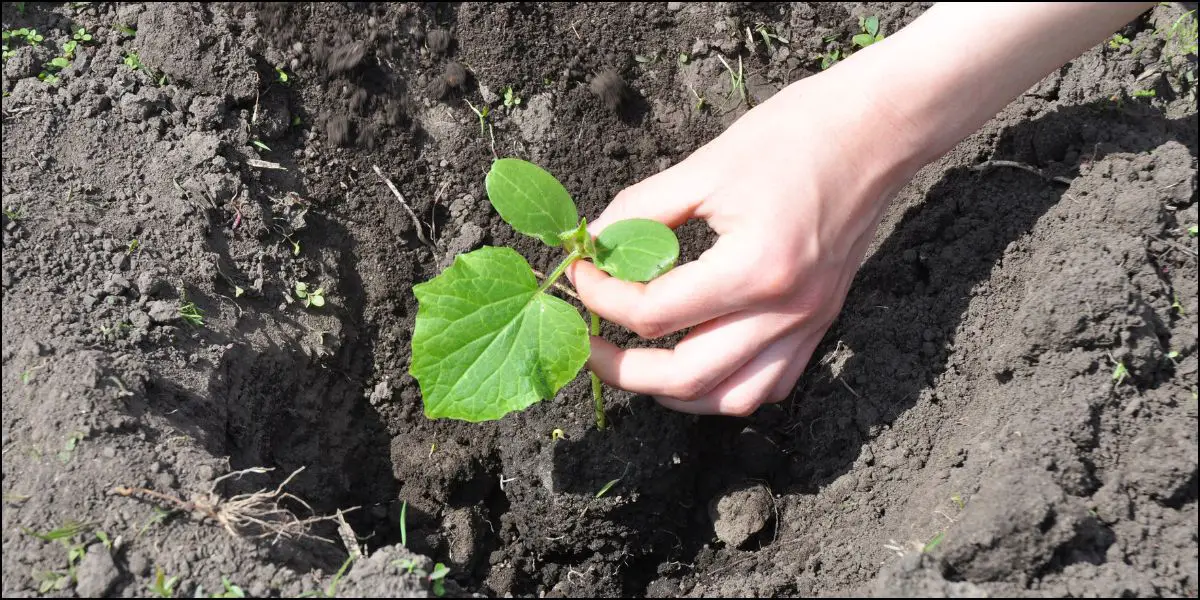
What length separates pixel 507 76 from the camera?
2.59 m

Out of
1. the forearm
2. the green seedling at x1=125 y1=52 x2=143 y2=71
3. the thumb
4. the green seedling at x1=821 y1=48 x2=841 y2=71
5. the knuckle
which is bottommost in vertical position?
the knuckle

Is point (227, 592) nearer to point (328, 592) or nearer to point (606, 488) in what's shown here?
point (328, 592)

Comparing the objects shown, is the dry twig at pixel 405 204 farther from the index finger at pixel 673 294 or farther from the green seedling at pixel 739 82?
the green seedling at pixel 739 82

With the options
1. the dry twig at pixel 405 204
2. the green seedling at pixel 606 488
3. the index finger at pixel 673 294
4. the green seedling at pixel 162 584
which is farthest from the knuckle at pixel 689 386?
the green seedling at pixel 162 584

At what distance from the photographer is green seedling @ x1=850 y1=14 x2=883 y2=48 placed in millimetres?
2598

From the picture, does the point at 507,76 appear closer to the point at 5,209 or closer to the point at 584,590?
the point at 5,209

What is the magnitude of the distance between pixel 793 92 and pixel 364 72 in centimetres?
134

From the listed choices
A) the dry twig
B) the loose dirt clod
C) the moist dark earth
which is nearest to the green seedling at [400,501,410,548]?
the moist dark earth

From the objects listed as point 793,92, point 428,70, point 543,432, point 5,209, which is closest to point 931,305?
point 793,92

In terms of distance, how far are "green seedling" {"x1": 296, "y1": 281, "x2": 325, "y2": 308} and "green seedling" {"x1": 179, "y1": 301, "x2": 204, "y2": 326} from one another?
287 millimetres

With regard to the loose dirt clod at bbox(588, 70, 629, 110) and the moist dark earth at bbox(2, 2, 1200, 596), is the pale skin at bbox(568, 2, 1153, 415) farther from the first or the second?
the loose dirt clod at bbox(588, 70, 629, 110)

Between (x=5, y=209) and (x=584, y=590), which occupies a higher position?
(x=5, y=209)

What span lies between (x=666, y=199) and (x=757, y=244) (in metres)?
0.27

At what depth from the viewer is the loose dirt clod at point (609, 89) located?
8.43 ft
